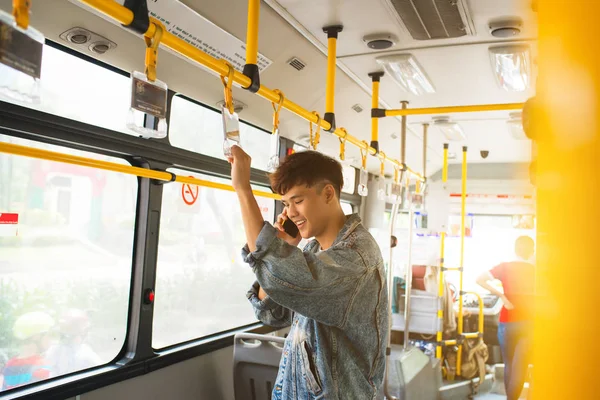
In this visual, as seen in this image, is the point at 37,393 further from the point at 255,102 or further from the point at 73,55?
the point at 255,102

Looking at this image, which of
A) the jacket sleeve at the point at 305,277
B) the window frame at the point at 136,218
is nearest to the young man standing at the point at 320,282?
the jacket sleeve at the point at 305,277

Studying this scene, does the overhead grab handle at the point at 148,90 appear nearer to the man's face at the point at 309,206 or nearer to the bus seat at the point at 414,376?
the man's face at the point at 309,206

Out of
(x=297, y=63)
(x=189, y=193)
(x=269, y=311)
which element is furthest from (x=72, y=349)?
(x=297, y=63)

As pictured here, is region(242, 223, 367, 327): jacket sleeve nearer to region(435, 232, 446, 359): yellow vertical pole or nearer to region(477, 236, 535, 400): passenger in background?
region(477, 236, 535, 400): passenger in background

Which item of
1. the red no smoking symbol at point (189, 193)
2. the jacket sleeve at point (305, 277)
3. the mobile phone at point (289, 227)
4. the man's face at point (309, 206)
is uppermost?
the red no smoking symbol at point (189, 193)

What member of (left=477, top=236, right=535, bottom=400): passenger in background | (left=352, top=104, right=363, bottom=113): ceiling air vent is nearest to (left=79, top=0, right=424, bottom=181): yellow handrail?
(left=352, top=104, right=363, bottom=113): ceiling air vent

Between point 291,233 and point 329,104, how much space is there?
1032 millimetres

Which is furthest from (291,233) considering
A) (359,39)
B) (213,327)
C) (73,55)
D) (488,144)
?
(488,144)

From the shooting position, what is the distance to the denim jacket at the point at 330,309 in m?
1.27

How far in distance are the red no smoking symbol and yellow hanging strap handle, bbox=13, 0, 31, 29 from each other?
7.37 ft

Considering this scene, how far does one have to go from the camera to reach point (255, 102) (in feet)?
11.3

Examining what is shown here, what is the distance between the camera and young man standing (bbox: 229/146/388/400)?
1281mm

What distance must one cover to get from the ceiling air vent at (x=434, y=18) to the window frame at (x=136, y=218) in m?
1.41

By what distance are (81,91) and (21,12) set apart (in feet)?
5.21
